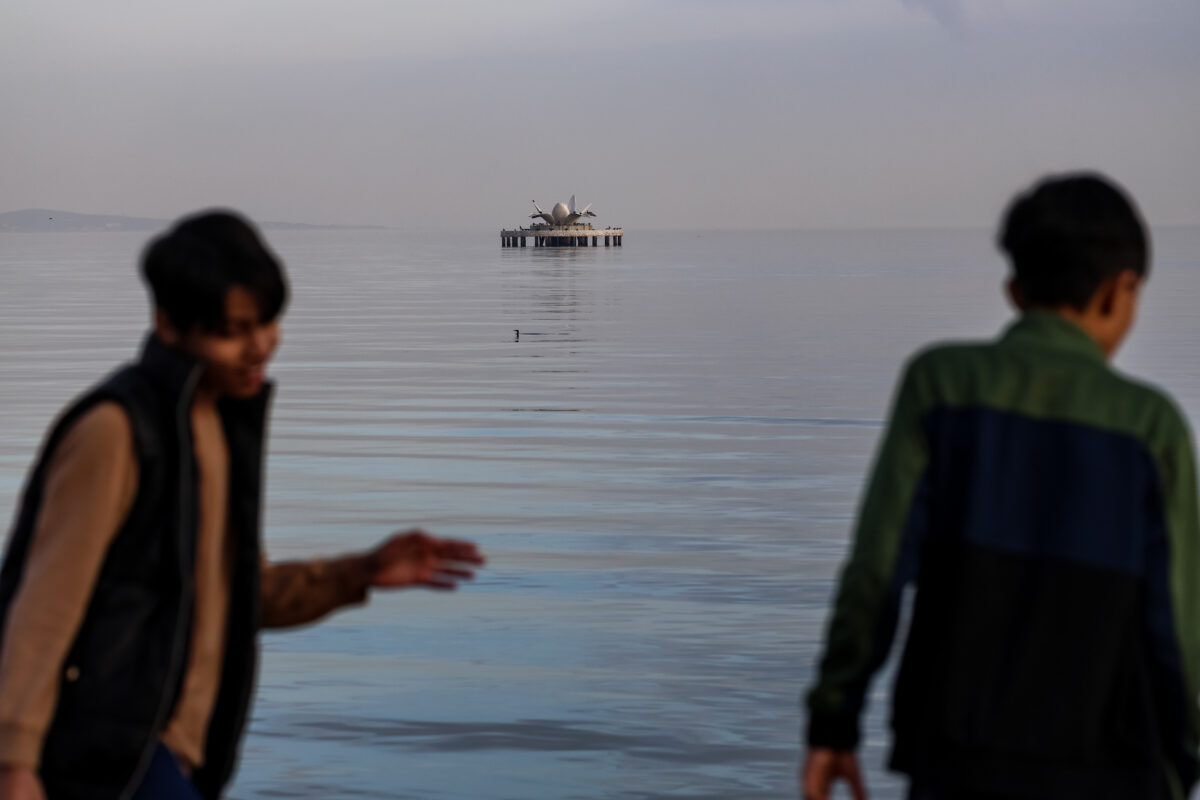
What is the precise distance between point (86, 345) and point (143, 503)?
31.6 metres

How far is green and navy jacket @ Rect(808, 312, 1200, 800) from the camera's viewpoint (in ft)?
9.04

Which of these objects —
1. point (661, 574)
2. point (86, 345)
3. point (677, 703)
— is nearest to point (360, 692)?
point (677, 703)

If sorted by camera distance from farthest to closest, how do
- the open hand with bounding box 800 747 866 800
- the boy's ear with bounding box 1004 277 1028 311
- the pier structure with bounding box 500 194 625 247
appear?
the pier structure with bounding box 500 194 625 247
the boy's ear with bounding box 1004 277 1028 311
the open hand with bounding box 800 747 866 800

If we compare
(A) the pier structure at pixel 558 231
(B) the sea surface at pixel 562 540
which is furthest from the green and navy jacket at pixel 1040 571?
(A) the pier structure at pixel 558 231

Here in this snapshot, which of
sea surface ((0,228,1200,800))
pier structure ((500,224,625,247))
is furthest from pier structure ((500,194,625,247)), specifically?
sea surface ((0,228,1200,800))

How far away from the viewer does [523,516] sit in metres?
12.6

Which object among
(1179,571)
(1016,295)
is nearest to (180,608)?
(1016,295)

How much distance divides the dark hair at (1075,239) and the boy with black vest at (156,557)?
125cm

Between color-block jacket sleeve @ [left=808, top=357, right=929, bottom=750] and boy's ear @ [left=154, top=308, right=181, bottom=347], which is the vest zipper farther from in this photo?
A: color-block jacket sleeve @ [left=808, top=357, right=929, bottom=750]

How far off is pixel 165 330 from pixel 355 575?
0.65 meters

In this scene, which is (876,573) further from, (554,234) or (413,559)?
(554,234)

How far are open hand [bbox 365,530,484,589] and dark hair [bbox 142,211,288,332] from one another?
0.58m

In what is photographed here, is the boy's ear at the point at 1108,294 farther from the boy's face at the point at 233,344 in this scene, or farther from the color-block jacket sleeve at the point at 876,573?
the boy's face at the point at 233,344

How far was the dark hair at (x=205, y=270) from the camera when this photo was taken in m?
3.02
